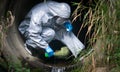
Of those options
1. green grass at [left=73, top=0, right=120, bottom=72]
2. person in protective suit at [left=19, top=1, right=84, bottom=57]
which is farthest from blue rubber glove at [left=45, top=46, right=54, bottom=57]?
green grass at [left=73, top=0, right=120, bottom=72]

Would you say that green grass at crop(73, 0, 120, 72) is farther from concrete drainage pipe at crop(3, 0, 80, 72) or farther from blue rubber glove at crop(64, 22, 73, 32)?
blue rubber glove at crop(64, 22, 73, 32)

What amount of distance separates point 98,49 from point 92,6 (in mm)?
527

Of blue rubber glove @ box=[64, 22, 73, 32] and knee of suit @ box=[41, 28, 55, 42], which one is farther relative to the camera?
blue rubber glove @ box=[64, 22, 73, 32]

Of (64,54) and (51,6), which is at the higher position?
(51,6)

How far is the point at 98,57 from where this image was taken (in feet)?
13.2

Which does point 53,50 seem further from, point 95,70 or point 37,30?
point 95,70

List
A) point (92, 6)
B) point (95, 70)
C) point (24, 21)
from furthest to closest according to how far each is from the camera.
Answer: point (24, 21) → point (92, 6) → point (95, 70)

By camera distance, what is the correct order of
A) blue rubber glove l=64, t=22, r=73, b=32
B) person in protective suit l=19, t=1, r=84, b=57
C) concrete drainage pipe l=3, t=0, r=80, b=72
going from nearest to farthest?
concrete drainage pipe l=3, t=0, r=80, b=72, person in protective suit l=19, t=1, r=84, b=57, blue rubber glove l=64, t=22, r=73, b=32

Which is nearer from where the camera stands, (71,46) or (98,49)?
(98,49)

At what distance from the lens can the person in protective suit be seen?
4.43 meters

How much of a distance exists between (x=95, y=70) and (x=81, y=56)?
0.30 meters

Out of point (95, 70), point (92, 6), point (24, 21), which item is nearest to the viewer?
point (95, 70)

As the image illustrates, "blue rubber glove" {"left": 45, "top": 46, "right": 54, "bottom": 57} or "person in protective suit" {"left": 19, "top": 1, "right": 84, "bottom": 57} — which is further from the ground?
"person in protective suit" {"left": 19, "top": 1, "right": 84, "bottom": 57}

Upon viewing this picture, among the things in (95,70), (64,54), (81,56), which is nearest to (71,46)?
(64,54)
